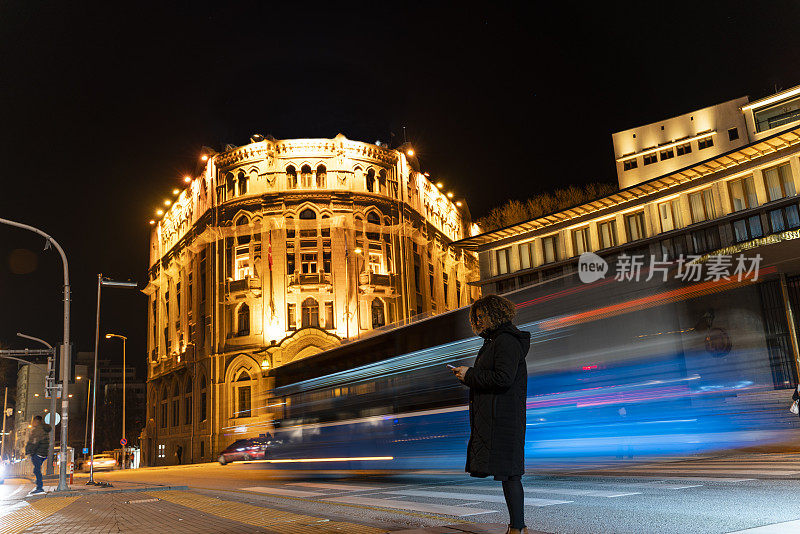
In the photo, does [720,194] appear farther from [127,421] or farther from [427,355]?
[127,421]

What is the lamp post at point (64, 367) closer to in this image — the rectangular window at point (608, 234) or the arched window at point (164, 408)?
the rectangular window at point (608, 234)

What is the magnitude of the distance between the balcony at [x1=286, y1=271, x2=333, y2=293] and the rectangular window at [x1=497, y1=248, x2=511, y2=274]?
42.9 feet

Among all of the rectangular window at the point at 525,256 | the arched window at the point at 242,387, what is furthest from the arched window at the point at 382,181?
the arched window at the point at 242,387

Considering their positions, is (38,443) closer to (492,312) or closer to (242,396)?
(492,312)

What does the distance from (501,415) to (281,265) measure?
49.4 m

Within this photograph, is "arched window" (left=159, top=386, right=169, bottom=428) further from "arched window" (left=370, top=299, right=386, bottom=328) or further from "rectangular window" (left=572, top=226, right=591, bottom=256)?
"rectangular window" (left=572, top=226, right=591, bottom=256)

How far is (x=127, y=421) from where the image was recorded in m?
103

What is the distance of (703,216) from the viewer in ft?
128

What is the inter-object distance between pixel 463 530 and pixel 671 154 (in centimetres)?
5655

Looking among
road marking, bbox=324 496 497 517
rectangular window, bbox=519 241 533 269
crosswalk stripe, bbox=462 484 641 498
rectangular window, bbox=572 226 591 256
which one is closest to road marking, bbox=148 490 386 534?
road marking, bbox=324 496 497 517

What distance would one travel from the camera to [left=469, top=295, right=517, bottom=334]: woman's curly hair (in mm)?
5277

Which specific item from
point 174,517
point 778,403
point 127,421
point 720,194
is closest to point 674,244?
point 720,194

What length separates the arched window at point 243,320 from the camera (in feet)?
176

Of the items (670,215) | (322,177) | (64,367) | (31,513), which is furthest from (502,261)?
(31,513)
